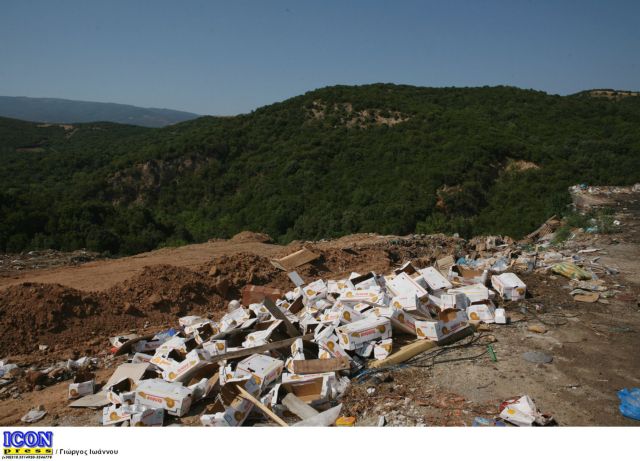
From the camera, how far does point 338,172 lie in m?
26.1

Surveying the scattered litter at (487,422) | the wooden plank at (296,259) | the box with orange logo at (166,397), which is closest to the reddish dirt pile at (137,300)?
the wooden plank at (296,259)

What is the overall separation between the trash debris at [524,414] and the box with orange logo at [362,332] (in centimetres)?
146

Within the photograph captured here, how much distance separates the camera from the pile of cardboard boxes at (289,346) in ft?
12.8

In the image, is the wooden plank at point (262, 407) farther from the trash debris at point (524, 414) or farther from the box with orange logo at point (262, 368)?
the trash debris at point (524, 414)

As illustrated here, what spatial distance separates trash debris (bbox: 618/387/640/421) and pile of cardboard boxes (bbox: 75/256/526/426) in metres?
1.60

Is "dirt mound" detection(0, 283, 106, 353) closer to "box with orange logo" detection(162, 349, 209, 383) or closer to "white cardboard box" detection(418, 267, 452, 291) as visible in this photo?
"box with orange logo" detection(162, 349, 209, 383)

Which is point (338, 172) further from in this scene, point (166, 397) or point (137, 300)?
point (166, 397)

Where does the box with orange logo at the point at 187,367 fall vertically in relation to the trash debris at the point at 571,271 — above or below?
below

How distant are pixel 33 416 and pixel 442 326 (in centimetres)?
399

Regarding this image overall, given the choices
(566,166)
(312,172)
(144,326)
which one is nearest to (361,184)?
(312,172)

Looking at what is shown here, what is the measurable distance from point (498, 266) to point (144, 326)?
18.1 feet

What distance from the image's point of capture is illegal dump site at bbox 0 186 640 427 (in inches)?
148

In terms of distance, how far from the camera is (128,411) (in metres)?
3.83

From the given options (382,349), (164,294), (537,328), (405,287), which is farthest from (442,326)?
(164,294)
